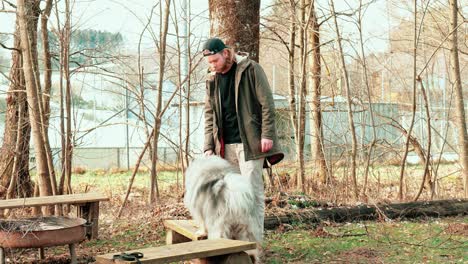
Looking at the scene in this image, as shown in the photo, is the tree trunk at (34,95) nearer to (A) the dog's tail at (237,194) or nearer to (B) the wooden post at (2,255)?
(B) the wooden post at (2,255)

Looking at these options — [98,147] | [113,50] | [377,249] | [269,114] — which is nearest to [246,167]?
[269,114]

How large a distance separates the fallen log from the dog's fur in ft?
7.37

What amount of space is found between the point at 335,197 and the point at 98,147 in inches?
Answer: 427

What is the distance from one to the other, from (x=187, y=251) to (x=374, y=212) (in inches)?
183

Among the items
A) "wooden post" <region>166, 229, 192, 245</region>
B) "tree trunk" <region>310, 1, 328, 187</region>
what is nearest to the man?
"wooden post" <region>166, 229, 192, 245</region>

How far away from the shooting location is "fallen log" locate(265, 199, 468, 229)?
7.37m

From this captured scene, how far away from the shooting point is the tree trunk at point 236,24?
773 cm

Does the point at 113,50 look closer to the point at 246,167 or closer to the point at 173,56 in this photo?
the point at 173,56

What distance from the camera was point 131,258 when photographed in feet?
11.9

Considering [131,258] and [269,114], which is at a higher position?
[269,114]

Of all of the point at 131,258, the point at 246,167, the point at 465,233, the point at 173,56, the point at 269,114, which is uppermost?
the point at 173,56

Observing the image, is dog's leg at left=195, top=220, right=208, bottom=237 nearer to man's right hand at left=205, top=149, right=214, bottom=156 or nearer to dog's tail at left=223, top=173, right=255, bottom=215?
dog's tail at left=223, top=173, right=255, bottom=215

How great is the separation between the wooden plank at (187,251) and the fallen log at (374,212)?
2.91 meters

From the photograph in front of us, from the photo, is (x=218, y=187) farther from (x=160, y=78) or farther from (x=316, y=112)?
(x=316, y=112)
